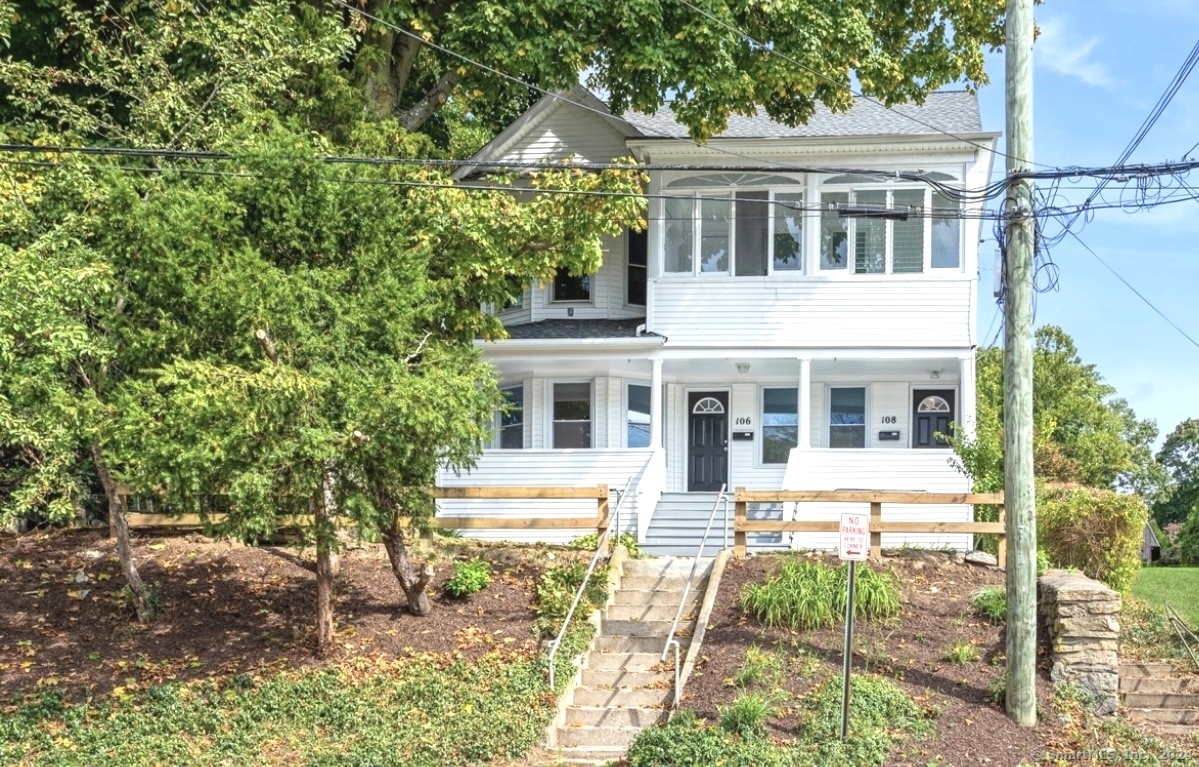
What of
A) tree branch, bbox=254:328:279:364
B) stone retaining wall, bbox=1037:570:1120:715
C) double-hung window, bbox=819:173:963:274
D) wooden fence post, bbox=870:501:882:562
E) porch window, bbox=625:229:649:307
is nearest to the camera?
tree branch, bbox=254:328:279:364

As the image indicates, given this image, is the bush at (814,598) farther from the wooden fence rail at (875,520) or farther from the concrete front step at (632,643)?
the wooden fence rail at (875,520)

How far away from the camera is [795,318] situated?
62.5 feet

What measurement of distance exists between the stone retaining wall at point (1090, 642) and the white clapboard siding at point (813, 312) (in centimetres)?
736

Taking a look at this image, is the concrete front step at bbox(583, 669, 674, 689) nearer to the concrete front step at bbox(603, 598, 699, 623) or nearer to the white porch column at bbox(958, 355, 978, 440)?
the concrete front step at bbox(603, 598, 699, 623)

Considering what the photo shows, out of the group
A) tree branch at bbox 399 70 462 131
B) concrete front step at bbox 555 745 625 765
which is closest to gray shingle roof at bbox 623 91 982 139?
tree branch at bbox 399 70 462 131

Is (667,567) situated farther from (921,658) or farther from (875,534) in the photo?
(921,658)

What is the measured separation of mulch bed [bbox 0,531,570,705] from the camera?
504 inches

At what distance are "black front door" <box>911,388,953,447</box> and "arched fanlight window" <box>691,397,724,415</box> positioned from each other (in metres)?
3.41

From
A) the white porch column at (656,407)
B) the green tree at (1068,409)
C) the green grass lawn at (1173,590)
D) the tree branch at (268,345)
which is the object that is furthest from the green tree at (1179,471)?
the tree branch at (268,345)

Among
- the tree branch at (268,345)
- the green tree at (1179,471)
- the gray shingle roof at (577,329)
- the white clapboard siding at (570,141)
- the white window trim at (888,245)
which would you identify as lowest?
the green tree at (1179,471)

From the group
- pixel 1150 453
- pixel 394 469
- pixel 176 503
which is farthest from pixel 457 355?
pixel 1150 453

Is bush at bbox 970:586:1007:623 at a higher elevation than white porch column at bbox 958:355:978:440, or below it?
below

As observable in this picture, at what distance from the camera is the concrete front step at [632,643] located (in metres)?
13.4

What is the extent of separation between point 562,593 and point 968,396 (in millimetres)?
8355
